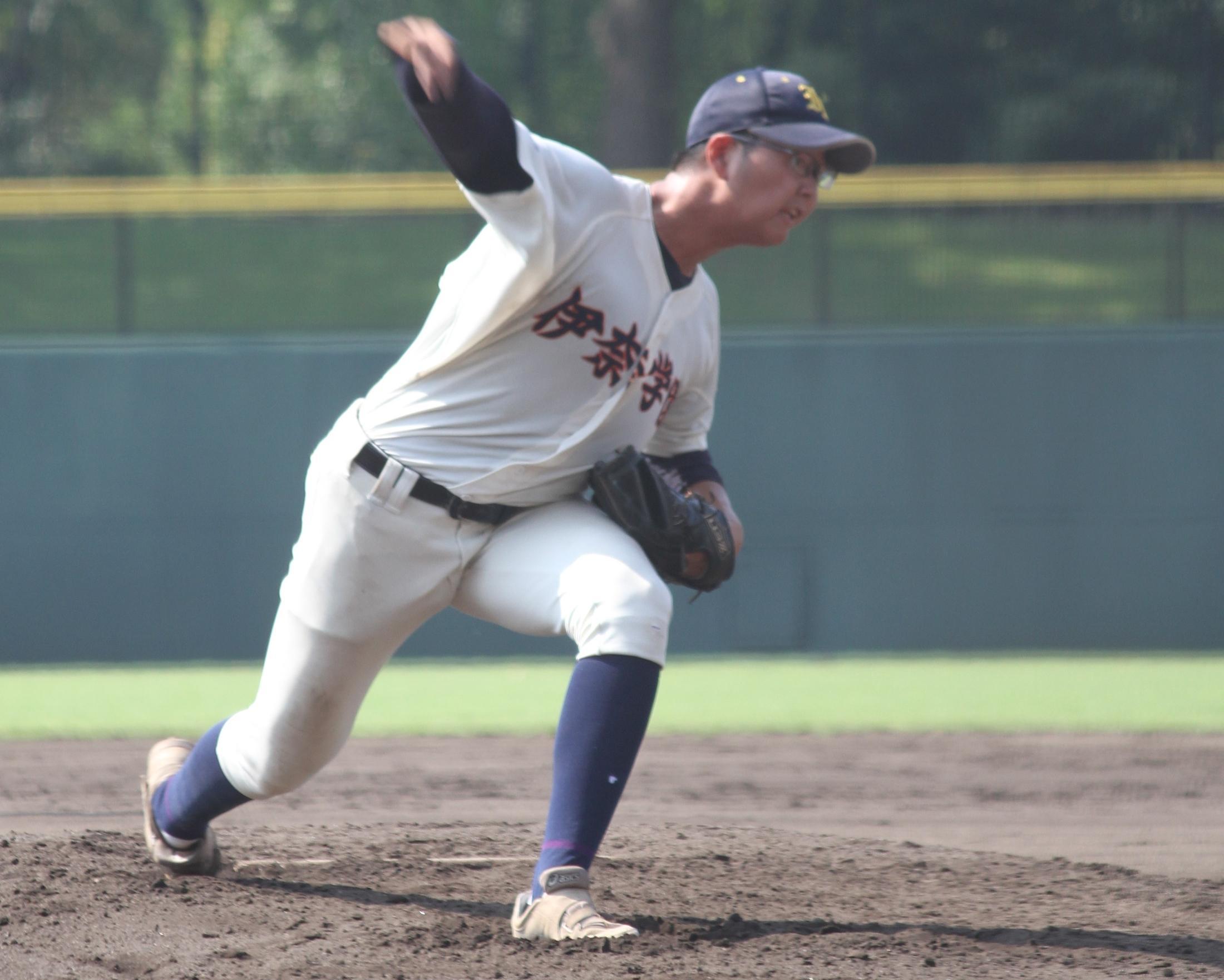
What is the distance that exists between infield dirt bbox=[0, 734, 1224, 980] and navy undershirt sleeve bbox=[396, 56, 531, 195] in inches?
53.7

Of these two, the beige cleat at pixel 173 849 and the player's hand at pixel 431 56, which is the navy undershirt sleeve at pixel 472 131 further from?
the beige cleat at pixel 173 849

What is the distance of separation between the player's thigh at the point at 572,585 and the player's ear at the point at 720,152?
2.35 ft

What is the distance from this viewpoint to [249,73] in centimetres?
1437

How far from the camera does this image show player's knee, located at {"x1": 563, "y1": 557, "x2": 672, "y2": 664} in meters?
2.88

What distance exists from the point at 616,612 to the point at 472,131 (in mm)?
892

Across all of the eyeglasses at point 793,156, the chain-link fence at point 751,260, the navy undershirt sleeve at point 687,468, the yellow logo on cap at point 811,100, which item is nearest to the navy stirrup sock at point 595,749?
the navy undershirt sleeve at point 687,468

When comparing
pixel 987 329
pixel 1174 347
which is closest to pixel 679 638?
pixel 987 329

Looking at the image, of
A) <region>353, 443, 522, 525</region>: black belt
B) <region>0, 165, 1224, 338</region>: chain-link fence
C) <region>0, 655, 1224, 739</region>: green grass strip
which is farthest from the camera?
<region>0, 165, 1224, 338</region>: chain-link fence

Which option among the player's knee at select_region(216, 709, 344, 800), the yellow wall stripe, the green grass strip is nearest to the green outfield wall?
the green grass strip

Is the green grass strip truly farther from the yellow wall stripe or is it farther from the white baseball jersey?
Answer: the white baseball jersey

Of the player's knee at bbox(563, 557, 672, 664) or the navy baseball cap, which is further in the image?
the navy baseball cap

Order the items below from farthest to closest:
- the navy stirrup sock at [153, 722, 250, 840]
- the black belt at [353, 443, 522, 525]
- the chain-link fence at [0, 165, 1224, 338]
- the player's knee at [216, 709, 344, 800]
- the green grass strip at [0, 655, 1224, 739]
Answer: the chain-link fence at [0, 165, 1224, 338], the green grass strip at [0, 655, 1224, 739], the navy stirrup sock at [153, 722, 250, 840], the player's knee at [216, 709, 344, 800], the black belt at [353, 443, 522, 525]

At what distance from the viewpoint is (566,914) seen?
2.84 metres

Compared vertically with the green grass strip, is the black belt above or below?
above
